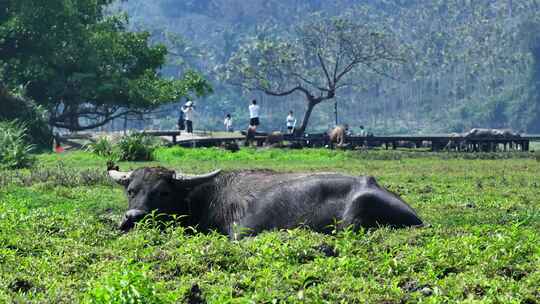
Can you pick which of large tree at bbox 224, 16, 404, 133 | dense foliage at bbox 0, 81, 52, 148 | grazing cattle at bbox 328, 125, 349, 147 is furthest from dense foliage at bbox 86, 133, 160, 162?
large tree at bbox 224, 16, 404, 133

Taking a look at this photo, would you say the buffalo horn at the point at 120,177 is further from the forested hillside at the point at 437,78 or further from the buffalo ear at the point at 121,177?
the forested hillside at the point at 437,78

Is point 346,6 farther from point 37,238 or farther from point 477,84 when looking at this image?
point 37,238

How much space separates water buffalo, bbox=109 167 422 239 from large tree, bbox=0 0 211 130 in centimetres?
2389

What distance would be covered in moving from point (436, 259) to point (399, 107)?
4336 inches

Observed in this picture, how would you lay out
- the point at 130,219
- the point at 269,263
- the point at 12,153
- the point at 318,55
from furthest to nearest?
1. the point at 318,55
2. the point at 12,153
3. the point at 130,219
4. the point at 269,263

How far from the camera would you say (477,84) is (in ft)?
364

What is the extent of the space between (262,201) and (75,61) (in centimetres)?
2727

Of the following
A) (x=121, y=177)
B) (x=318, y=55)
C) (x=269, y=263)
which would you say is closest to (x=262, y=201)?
(x=121, y=177)

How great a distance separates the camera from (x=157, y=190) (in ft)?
30.9

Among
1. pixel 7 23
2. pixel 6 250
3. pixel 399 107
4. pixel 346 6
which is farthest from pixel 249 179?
pixel 346 6

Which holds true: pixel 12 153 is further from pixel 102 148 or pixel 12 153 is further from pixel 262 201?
pixel 262 201

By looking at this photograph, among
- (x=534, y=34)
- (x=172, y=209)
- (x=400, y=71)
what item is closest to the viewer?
(x=172, y=209)

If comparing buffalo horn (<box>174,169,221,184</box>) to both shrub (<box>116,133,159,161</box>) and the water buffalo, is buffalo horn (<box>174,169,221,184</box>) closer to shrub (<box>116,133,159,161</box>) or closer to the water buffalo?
the water buffalo

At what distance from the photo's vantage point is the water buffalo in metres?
8.92
